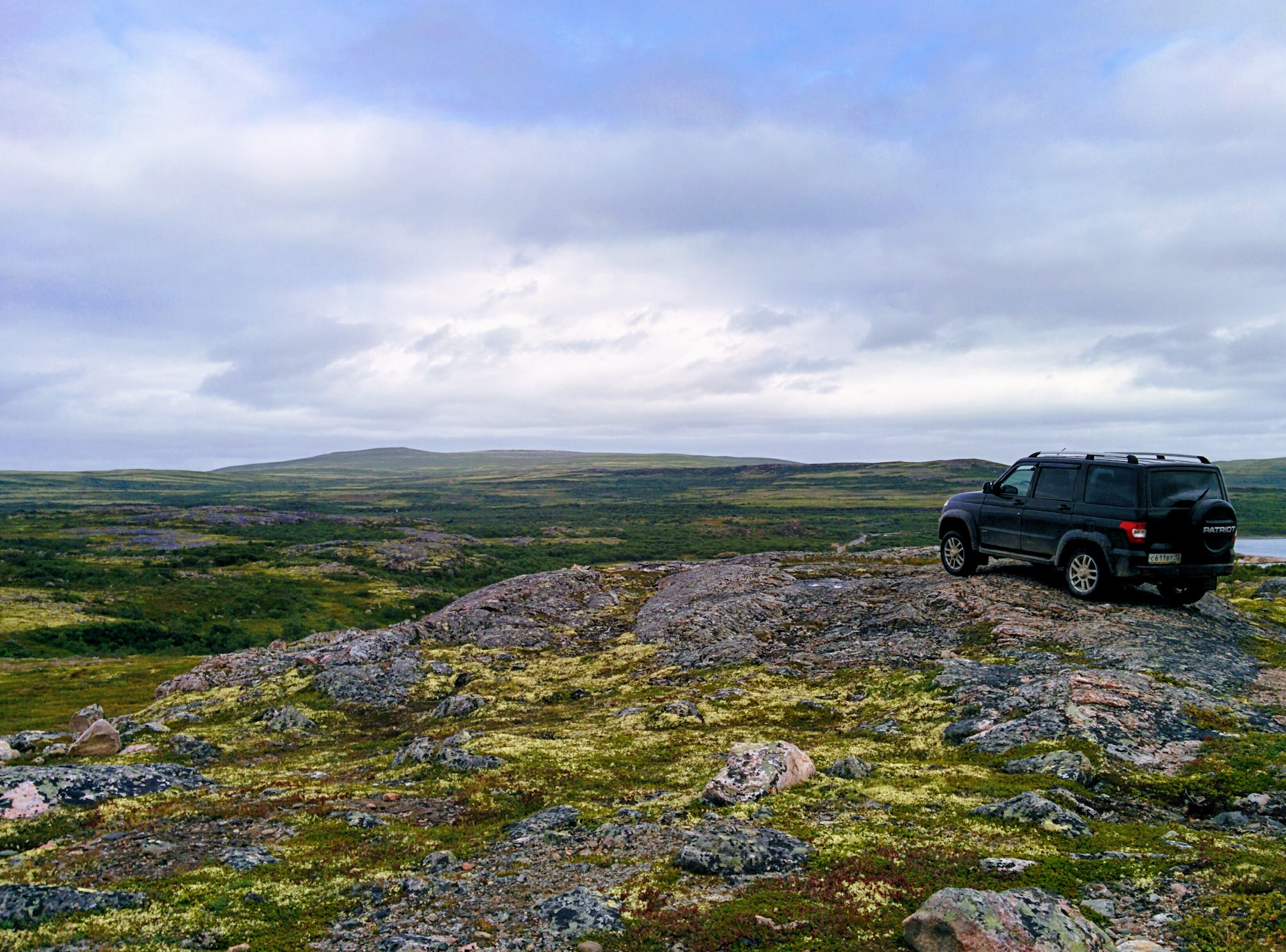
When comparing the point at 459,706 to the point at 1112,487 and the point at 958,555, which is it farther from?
the point at 1112,487

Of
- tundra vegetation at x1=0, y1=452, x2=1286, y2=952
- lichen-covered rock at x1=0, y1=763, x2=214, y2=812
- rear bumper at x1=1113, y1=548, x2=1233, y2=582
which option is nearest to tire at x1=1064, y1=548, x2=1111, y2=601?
tundra vegetation at x1=0, y1=452, x2=1286, y2=952

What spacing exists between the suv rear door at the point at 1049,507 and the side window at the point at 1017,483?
379 mm

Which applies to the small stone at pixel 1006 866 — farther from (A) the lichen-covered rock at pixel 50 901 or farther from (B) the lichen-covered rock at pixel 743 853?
(A) the lichen-covered rock at pixel 50 901

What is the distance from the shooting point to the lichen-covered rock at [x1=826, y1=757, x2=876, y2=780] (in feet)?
48.5

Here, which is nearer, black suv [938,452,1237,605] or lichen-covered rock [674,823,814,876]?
lichen-covered rock [674,823,814,876]

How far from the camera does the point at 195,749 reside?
69.6ft

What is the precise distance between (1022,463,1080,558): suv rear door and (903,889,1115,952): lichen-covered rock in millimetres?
18948

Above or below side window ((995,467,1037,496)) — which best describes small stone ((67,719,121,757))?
below

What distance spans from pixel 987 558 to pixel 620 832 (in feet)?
77.9

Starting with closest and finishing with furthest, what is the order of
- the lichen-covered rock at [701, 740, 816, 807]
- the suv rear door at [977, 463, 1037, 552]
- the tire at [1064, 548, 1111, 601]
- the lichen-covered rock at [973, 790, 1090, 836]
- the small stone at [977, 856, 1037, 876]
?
the small stone at [977, 856, 1037, 876], the lichen-covered rock at [973, 790, 1090, 836], the lichen-covered rock at [701, 740, 816, 807], the tire at [1064, 548, 1111, 601], the suv rear door at [977, 463, 1037, 552]

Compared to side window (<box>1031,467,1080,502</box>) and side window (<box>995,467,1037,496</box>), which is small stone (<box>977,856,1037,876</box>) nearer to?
side window (<box>1031,467,1080,502</box>)

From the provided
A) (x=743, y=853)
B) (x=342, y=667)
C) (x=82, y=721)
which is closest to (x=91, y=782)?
(x=82, y=721)

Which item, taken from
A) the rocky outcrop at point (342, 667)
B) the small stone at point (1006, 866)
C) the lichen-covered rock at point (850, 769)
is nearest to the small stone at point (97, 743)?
the rocky outcrop at point (342, 667)

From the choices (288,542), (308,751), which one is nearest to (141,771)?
(308,751)
